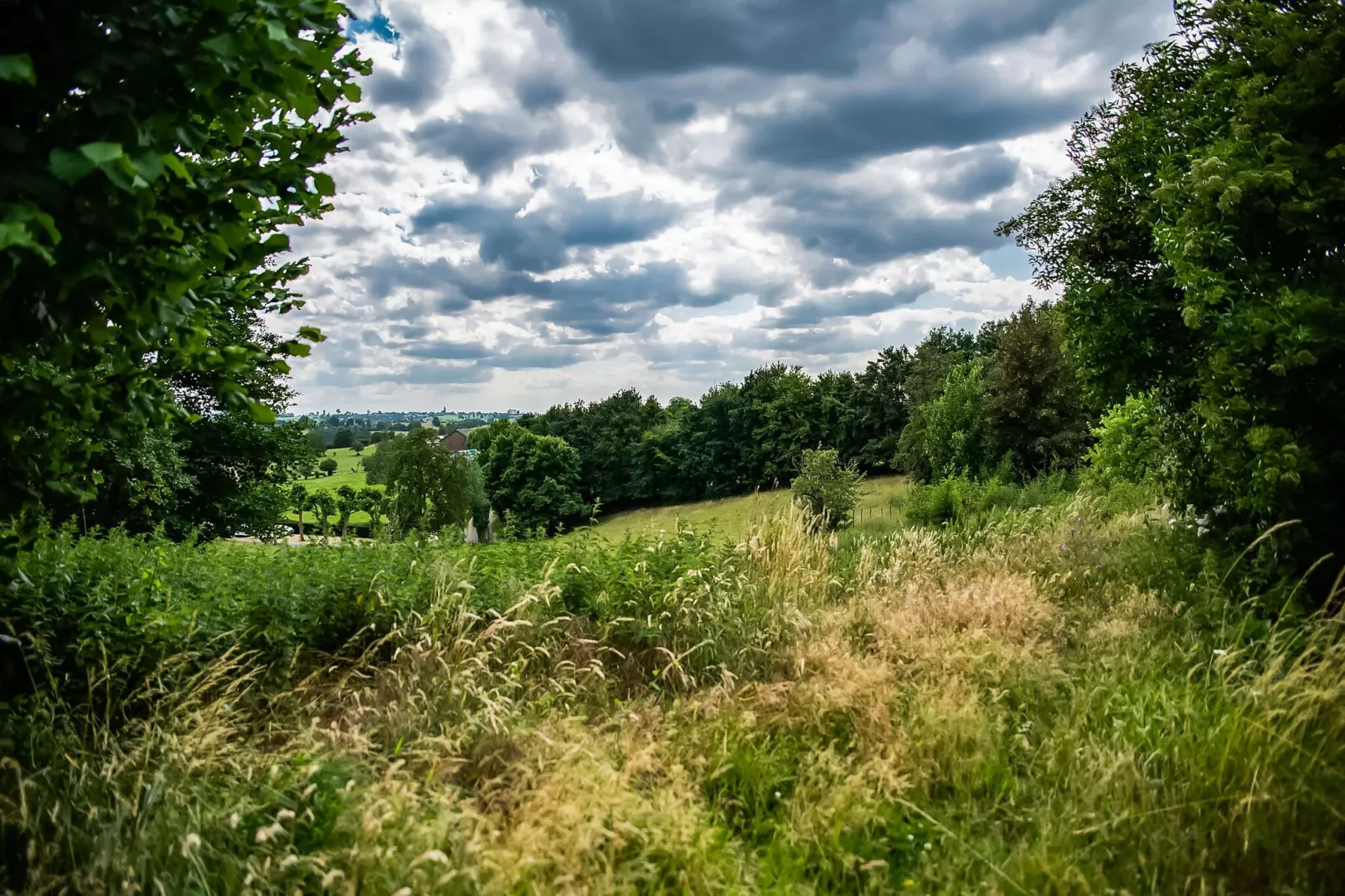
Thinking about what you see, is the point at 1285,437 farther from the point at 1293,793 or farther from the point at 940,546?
the point at 940,546

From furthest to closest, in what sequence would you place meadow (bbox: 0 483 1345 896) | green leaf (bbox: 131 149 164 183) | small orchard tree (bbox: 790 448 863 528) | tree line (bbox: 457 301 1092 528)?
tree line (bbox: 457 301 1092 528) < small orchard tree (bbox: 790 448 863 528) < meadow (bbox: 0 483 1345 896) < green leaf (bbox: 131 149 164 183)

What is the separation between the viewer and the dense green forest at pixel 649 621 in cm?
241

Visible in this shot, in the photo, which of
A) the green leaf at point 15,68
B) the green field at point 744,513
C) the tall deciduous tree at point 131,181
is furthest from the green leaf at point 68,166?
the green field at point 744,513

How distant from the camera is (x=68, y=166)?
69.6 inches

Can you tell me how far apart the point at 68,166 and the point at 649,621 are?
4.02 metres

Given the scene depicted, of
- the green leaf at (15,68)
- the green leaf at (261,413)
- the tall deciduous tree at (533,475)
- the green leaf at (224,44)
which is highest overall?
the green leaf at (224,44)

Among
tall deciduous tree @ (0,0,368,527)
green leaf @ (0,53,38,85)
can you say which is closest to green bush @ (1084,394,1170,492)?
tall deciduous tree @ (0,0,368,527)

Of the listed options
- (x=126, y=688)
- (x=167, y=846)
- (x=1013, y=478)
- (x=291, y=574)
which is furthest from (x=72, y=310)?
(x=1013, y=478)

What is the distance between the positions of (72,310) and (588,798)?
Result: 2.39m

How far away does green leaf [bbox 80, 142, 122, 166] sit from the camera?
1.68 metres

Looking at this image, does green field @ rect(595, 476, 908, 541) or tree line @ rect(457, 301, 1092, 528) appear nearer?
green field @ rect(595, 476, 908, 541)

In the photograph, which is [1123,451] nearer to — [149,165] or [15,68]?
[149,165]

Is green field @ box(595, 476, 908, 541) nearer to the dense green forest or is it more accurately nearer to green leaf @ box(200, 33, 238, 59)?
the dense green forest

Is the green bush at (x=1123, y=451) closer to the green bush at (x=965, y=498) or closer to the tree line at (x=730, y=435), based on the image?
the green bush at (x=965, y=498)
